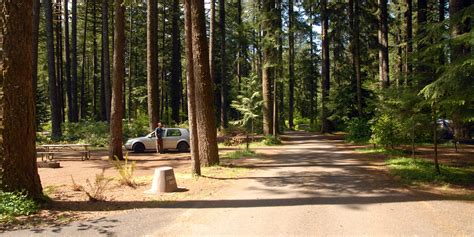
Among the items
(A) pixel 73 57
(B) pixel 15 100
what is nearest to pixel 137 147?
(B) pixel 15 100

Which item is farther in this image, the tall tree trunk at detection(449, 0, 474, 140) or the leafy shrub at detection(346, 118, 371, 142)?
the leafy shrub at detection(346, 118, 371, 142)

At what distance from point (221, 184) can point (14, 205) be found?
206 inches

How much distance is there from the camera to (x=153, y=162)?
1719 centimetres

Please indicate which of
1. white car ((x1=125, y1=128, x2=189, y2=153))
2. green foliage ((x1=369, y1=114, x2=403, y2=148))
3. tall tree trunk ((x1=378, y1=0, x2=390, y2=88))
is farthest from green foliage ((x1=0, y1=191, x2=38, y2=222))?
tall tree trunk ((x1=378, y1=0, x2=390, y2=88))

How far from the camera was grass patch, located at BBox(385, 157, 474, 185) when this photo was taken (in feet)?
37.6

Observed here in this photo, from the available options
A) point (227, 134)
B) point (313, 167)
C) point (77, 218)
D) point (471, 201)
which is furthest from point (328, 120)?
point (77, 218)

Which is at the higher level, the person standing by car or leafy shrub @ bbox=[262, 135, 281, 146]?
the person standing by car

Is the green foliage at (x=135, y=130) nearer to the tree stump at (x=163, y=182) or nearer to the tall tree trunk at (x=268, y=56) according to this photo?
the tall tree trunk at (x=268, y=56)

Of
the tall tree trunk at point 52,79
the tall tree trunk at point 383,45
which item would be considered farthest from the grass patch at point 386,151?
the tall tree trunk at point 52,79

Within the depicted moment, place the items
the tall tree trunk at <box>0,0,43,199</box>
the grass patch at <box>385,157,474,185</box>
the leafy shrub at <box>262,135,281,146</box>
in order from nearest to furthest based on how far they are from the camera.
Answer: the tall tree trunk at <box>0,0,43,199</box> → the grass patch at <box>385,157,474,185</box> → the leafy shrub at <box>262,135,281,146</box>

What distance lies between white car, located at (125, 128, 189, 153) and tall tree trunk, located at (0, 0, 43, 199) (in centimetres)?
1374

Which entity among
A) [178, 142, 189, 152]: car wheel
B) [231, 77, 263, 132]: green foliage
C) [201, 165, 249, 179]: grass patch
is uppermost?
[231, 77, 263, 132]: green foliage

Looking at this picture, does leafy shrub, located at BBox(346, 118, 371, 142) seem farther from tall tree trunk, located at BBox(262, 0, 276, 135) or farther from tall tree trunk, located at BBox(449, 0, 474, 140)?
tall tree trunk, located at BBox(449, 0, 474, 140)

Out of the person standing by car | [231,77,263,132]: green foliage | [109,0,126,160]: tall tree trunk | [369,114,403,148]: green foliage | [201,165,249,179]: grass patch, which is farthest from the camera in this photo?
[231,77,263,132]: green foliage
